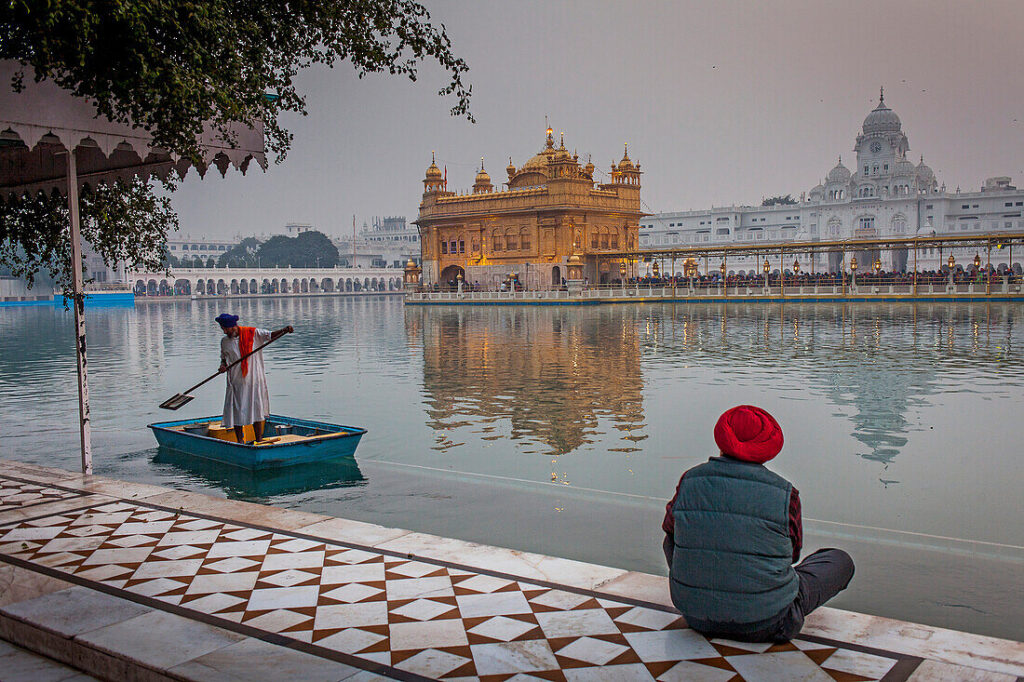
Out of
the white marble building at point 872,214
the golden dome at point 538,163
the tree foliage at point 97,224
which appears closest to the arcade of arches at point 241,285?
the white marble building at point 872,214

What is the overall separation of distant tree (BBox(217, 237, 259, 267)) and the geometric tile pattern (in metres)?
103

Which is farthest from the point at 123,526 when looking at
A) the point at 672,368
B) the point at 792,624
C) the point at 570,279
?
the point at 570,279

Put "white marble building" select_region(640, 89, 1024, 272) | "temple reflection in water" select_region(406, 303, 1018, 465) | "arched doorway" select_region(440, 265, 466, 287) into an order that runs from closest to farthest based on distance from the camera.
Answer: "temple reflection in water" select_region(406, 303, 1018, 465) → "arched doorway" select_region(440, 265, 466, 287) → "white marble building" select_region(640, 89, 1024, 272)

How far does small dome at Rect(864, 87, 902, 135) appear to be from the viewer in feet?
305

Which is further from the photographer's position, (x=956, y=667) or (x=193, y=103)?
(x=193, y=103)

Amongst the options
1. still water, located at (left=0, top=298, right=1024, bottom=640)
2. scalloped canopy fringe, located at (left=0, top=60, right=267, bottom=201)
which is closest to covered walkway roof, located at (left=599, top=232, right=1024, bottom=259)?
still water, located at (left=0, top=298, right=1024, bottom=640)

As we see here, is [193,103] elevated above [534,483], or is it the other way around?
[193,103]

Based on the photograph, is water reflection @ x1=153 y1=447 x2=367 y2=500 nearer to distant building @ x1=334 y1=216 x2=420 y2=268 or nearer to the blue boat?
the blue boat

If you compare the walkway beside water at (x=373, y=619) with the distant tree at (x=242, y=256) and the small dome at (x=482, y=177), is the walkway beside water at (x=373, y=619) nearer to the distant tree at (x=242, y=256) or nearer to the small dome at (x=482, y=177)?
the small dome at (x=482, y=177)

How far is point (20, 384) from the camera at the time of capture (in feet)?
50.5

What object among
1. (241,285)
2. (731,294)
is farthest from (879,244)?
(241,285)

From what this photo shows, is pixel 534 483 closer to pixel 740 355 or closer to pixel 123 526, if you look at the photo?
pixel 123 526

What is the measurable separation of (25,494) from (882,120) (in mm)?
99779

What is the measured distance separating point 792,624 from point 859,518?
3.30 metres
